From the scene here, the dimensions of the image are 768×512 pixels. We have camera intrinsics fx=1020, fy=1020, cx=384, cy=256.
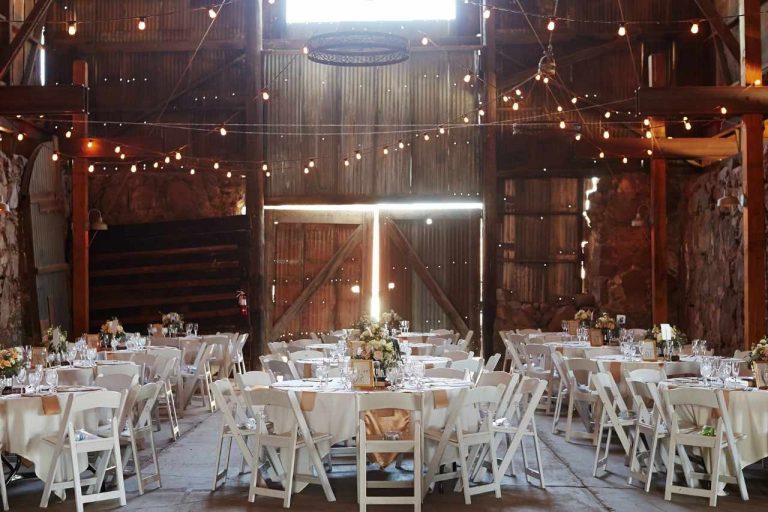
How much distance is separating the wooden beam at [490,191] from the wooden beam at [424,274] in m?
0.50

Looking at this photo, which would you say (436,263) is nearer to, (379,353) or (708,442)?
(379,353)

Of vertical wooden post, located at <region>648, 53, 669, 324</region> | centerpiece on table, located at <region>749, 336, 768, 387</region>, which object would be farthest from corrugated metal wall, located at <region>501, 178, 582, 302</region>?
centerpiece on table, located at <region>749, 336, 768, 387</region>

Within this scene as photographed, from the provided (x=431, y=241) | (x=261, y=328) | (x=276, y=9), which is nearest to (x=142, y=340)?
(x=261, y=328)

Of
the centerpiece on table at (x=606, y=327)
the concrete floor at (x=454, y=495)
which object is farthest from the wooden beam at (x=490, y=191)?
the concrete floor at (x=454, y=495)

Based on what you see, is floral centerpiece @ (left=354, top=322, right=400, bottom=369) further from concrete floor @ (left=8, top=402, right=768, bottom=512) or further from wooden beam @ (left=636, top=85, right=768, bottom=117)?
wooden beam @ (left=636, top=85, right=768, bottom=117)

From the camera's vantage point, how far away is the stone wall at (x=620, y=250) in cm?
1738

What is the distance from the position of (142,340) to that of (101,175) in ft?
19.0

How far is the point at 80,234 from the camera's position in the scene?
48.2 ft

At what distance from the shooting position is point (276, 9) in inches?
720

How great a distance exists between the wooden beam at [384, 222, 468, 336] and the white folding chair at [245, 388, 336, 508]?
34.1 feet

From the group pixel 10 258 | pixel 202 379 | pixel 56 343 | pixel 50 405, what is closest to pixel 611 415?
pixel 50 405

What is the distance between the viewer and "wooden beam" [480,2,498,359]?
691 inches

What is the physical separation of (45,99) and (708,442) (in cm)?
962

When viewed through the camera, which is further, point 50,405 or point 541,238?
point 541,238
